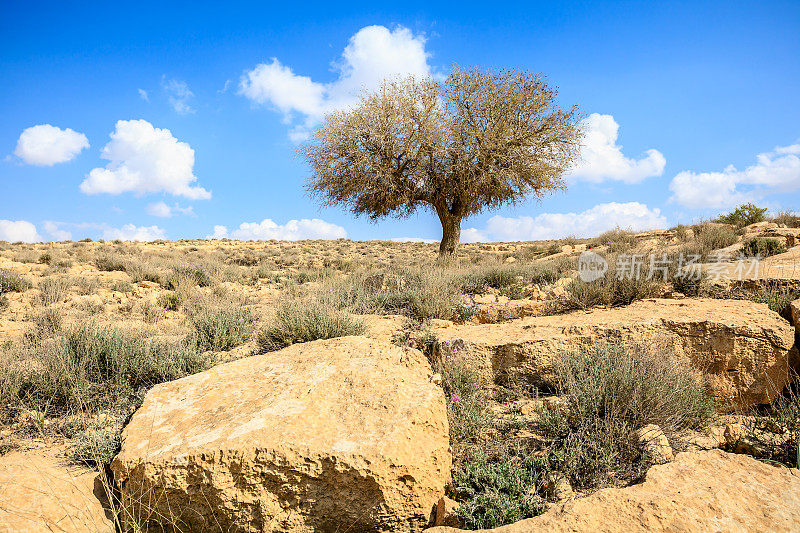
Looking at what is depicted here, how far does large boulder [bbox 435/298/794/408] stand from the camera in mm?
4328

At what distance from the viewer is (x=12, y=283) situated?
33.5ft

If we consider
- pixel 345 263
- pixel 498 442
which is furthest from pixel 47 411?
pixel 345 263

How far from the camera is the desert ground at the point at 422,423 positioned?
96.2 inches

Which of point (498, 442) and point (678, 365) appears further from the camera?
point (678, 365)

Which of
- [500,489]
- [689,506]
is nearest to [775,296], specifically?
[689,506]

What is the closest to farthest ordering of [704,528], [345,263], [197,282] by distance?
1. [704,528]
2. [197,282]
3. [345,263]

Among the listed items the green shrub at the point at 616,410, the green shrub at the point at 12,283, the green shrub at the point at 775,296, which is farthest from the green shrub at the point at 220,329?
the green shrub at the point at 12,283

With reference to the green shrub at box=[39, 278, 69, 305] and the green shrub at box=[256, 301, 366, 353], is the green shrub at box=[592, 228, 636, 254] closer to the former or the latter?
the green shrub at box=[256, 301, 366, 353]

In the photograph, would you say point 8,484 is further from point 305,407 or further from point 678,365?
point 678,365

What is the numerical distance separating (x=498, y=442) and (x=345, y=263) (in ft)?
52.6

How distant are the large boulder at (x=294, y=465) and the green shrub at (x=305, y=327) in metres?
2.00

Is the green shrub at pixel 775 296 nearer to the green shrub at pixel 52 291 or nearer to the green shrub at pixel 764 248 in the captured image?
the green shrub at pixel 764 248

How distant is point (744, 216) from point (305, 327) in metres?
23.3

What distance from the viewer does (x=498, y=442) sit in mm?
3311
